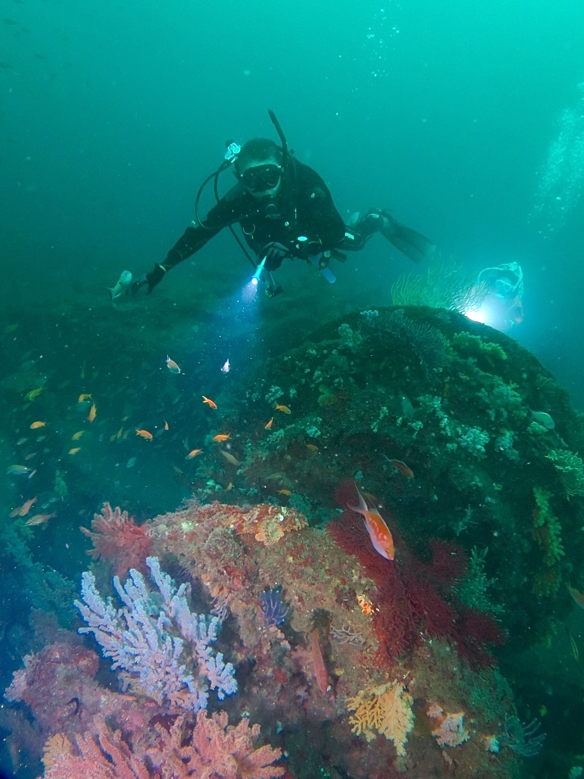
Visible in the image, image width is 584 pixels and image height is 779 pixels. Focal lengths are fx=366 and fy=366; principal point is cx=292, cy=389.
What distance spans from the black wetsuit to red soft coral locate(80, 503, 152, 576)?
12.8 ft

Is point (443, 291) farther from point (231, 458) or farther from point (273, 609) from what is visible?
point (273, 609)

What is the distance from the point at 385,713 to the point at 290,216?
6779 millimetres

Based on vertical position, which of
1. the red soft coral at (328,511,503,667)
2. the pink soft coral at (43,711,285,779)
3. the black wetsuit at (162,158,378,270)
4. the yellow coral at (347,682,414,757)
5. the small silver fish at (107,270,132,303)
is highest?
the black wetsuit at (162,158,378,270)

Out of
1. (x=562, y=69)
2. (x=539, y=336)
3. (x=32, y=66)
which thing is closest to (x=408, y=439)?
(x=539, y=336)

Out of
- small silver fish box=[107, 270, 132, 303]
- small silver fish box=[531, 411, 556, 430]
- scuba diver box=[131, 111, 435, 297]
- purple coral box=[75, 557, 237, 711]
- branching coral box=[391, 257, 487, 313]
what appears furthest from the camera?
branching coral box=[391, 257, 487, 313]

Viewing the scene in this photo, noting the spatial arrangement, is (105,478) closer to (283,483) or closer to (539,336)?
(283,483)

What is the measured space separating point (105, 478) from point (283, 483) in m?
6.79

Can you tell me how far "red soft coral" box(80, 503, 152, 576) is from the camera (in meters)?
3.74

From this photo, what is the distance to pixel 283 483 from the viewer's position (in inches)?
172

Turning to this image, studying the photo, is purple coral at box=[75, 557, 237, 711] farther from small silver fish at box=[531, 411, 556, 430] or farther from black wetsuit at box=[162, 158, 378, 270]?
black wetsuit at box=[162, 158, 378, 270]

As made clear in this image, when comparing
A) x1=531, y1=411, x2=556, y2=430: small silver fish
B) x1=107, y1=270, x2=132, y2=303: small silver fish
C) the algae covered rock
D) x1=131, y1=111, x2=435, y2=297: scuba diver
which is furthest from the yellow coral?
x1=131, y1=111, x2=435, y2=297: scuba diver

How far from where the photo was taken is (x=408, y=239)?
34.1 feet

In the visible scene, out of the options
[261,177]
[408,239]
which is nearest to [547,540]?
[261,177]

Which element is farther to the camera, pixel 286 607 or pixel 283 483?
pixel 283 483
